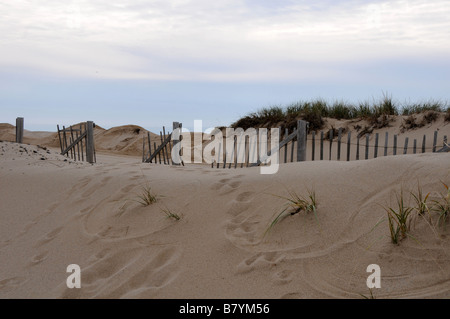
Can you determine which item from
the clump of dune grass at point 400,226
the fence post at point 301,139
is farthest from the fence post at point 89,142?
the clump of dune grass at point 400,226

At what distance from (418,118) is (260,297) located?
38.3 ft

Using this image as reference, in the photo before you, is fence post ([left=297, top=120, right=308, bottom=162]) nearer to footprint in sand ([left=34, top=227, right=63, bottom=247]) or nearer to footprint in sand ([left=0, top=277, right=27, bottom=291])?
footprint in sand ([left=34, top=227, right=63, bottom=247])

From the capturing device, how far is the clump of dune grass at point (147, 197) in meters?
4.73

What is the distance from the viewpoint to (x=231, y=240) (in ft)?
12.2

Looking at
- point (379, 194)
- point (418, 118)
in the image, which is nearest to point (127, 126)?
point (418, 118)

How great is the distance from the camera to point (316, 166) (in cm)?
505

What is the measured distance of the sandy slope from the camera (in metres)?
3.08

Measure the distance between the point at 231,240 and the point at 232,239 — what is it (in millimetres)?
18

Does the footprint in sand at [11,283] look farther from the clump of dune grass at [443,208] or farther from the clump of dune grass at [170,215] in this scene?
the clump of dune grass at [443,208]

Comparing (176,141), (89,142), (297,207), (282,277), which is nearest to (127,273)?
(282,277)

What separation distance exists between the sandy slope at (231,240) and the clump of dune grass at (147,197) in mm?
82

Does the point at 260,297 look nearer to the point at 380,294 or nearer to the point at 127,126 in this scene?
the point at 380,294

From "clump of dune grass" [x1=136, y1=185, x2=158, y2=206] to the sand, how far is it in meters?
0.07

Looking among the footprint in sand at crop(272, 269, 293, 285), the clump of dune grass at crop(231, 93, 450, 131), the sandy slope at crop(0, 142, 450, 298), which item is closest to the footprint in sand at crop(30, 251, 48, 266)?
the sandy slope at crop(0, 142, 450, 298)
